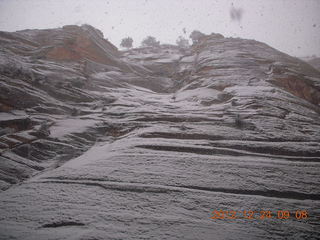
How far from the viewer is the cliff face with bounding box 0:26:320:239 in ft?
9.52

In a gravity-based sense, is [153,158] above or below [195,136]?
below

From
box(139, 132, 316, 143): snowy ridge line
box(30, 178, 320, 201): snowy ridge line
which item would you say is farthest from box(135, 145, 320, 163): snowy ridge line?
box(30, 178, 320, 201): snowy ridge line

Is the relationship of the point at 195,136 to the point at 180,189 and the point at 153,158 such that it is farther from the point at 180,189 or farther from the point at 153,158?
the point at 180,189

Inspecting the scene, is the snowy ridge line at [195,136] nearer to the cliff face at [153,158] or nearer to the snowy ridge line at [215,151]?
the cliff face at [153,158]

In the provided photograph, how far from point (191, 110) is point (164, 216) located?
538 centimetres

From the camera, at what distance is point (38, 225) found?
2812mm

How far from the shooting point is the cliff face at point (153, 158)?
2.90 m

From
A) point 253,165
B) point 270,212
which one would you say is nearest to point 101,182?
point 270,212
